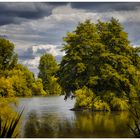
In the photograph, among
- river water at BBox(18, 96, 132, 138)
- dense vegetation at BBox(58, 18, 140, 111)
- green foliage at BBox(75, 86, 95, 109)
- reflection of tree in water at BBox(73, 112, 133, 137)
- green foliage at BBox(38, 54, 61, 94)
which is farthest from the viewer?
green foliage at BBox(75, 86, 95, 109)

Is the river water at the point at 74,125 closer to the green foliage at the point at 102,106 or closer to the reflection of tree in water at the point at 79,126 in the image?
the reflection of tree in water at the point at 79,126

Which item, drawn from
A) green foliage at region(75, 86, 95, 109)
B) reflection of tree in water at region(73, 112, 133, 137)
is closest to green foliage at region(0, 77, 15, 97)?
reflection of tree in water at region(73, 112, 133, 137)

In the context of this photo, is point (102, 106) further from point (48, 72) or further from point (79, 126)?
point (79, 126)

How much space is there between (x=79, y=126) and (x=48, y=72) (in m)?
12.2

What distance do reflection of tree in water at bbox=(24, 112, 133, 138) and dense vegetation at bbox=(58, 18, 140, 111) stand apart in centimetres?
277

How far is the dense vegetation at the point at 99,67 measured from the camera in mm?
24422

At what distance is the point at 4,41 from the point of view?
17891 mm

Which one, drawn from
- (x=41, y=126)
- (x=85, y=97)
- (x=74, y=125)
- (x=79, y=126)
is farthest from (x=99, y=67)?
(x=41, y=126)

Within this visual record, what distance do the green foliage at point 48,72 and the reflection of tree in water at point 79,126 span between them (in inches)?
85.0

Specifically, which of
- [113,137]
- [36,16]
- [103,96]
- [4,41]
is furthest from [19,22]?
[103,96]

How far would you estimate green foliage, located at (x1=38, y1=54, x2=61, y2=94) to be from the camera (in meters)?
18.4

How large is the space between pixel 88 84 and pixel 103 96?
1.17 meters

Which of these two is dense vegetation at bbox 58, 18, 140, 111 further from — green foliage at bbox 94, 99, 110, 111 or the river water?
the river water

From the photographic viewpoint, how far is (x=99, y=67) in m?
24.7
